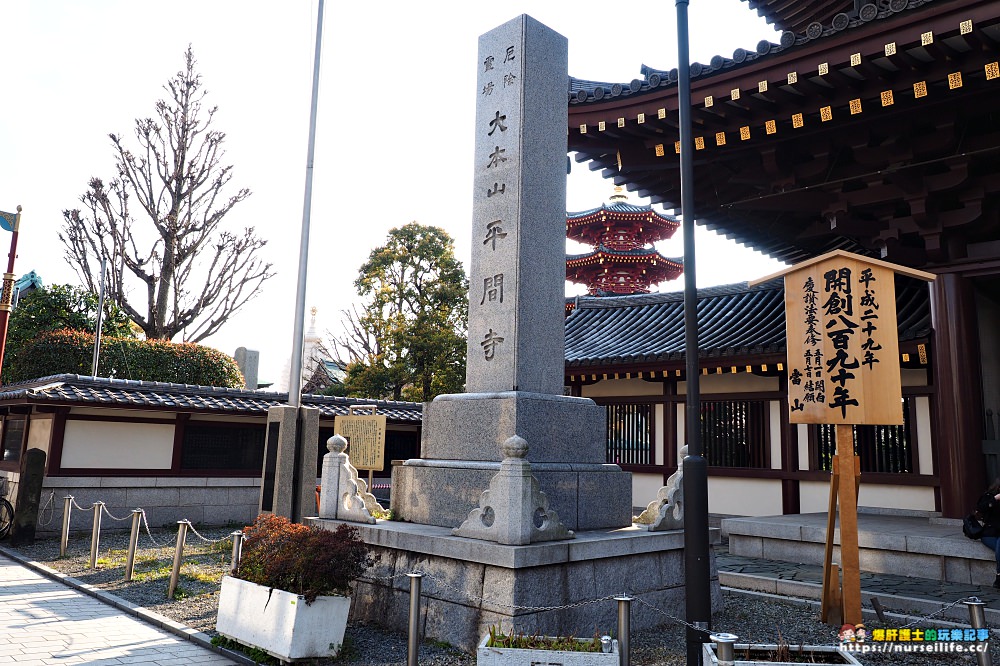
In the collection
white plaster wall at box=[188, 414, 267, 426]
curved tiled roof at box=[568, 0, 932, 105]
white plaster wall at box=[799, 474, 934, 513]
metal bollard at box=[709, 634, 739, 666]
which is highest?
curved tiled roof at box=[568, 0, 932, 105]

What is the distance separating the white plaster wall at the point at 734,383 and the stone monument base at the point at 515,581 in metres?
7.24

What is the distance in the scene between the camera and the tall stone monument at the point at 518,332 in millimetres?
7031

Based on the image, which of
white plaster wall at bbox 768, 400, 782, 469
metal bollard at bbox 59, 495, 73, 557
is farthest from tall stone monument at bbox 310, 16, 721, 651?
metal bollard at bbox 59, 495, 73, 557

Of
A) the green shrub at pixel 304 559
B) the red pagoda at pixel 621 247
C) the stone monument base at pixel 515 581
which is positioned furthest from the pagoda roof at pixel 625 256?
the green shrub at pixel 304 559

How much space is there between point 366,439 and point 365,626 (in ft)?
24.5

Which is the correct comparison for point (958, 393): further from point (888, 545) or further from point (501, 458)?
point (501, 458)

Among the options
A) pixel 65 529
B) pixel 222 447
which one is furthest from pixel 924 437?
pixel 222 447

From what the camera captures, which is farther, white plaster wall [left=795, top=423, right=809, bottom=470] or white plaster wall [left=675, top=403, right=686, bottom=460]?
white plaster wall [left=675, top=403, right=686, bottom=460]

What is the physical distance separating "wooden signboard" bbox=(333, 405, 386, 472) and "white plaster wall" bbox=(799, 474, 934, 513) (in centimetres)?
809

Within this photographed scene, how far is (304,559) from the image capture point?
5.70 metres

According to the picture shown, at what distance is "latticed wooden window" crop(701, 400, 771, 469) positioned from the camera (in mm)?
13609

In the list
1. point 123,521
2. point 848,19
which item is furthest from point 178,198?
point 848,19

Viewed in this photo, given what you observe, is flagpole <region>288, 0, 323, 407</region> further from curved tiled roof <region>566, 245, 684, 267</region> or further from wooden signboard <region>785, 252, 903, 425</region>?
curved tiled roof <region>566, 245, 684, 267</region>

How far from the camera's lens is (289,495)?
10484 millimetres
